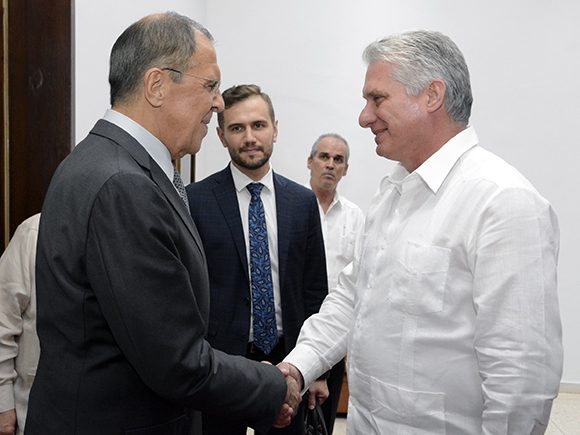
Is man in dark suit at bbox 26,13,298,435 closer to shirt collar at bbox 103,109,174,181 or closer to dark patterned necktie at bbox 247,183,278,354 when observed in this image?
shirt collar at bbox 103,109,174,181

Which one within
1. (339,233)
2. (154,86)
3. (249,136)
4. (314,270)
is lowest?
(339,233)

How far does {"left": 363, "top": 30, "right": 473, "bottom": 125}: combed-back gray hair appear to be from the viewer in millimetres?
1728

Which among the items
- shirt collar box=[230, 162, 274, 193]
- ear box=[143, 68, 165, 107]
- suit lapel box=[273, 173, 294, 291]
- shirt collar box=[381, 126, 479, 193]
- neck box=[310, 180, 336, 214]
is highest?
ear box=[143, 68, 165, 107]

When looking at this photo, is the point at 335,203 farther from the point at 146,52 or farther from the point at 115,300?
the point at 115,300

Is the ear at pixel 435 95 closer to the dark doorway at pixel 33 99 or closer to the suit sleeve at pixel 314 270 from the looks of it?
the suit sleeve at pixel 314 270

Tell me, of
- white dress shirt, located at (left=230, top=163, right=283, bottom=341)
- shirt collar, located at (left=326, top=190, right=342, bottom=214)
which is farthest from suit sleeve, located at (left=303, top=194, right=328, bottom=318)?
shirt collar, located at (left=326, top=190, right=342, bottom=214)

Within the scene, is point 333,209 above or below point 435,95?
below

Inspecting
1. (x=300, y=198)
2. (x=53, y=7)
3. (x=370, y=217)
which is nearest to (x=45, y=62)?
(x=53, y=7)

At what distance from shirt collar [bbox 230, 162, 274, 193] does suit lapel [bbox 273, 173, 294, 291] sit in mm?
29

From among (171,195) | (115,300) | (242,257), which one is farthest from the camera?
(242,257)

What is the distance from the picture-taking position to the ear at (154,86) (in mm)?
1560

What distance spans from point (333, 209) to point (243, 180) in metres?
1.55

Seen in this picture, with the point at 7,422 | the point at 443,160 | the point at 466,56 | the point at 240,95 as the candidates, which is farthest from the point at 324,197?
the point at 443,160

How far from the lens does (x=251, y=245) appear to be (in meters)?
2.67
